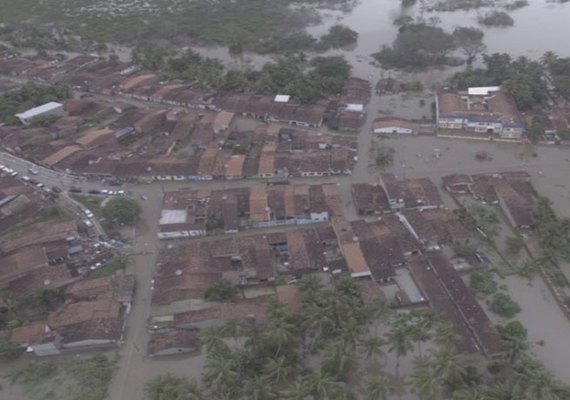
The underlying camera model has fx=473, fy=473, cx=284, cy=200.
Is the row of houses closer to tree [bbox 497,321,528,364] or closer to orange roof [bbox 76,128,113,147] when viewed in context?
orange roof [bbox 76,128,113,147]

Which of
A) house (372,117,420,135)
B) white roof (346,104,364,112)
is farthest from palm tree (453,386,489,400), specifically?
white roof (346,104,364,112)

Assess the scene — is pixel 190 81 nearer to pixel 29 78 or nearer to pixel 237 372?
pixel 29 78

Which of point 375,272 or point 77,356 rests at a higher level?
point 375,272

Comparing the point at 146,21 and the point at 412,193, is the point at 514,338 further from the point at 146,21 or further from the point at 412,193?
the point at 146,21

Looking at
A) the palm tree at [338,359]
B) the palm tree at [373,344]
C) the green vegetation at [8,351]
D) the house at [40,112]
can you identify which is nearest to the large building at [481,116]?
the palm tree at [373,344]

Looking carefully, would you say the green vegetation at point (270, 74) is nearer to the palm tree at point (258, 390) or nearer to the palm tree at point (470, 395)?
the palm tree at point (258, 390)

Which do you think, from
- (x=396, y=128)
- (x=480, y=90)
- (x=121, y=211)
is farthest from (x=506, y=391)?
(x=480, y=90)

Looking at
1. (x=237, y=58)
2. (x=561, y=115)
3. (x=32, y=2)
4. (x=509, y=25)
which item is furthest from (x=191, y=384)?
(x=32, y=2)
